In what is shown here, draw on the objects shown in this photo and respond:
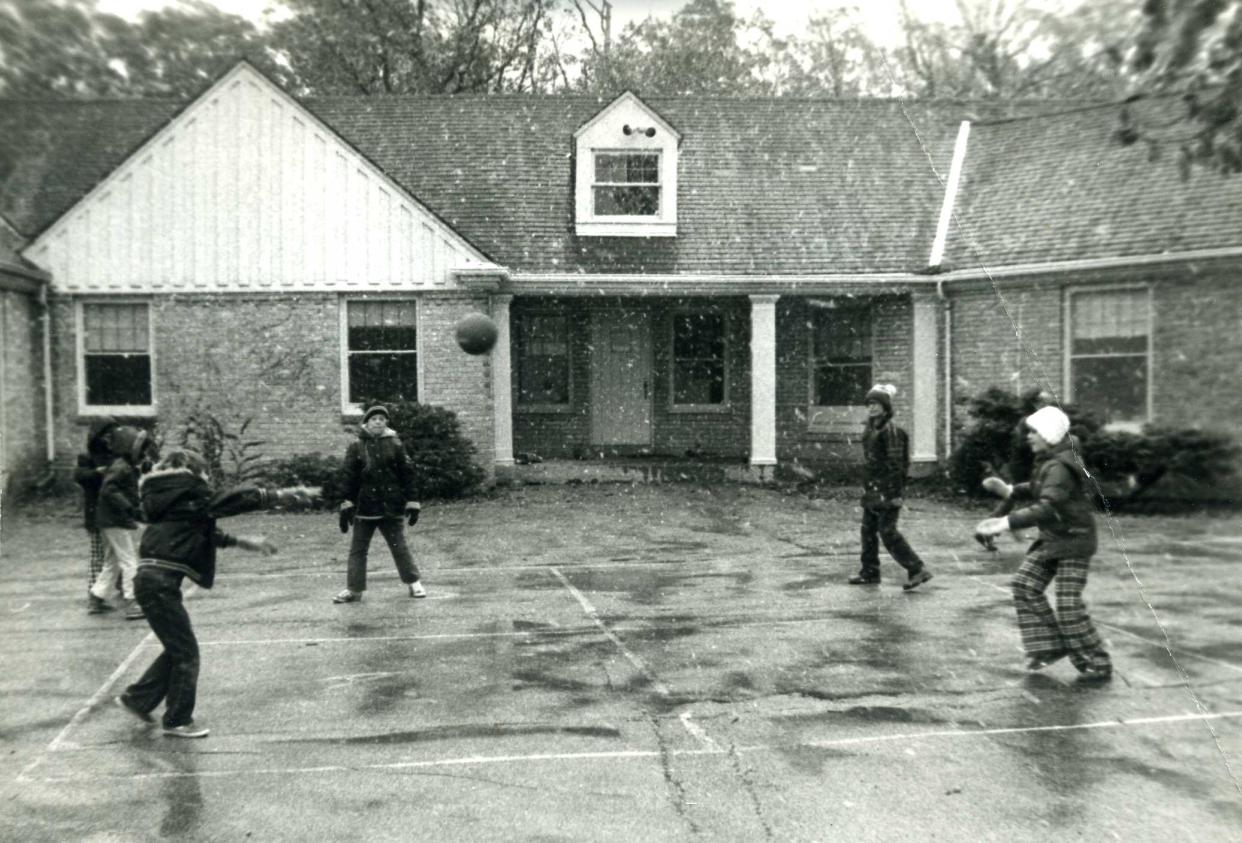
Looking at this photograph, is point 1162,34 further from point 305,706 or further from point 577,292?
point 577,292

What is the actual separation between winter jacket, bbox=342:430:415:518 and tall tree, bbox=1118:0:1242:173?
904 centimetres

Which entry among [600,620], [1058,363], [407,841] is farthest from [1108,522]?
[600,620]

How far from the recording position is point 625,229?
1791 cm

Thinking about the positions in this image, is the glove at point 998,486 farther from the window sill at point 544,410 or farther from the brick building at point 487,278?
the window sill at point 544,410

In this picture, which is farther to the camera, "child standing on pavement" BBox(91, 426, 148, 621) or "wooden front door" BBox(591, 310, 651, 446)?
"wooden front door" BBox(591, 310, 651, 446)

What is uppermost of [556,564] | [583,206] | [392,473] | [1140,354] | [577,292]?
[583,206]

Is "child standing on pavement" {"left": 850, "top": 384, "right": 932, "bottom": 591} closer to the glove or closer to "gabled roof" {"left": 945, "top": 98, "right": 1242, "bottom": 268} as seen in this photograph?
the glove

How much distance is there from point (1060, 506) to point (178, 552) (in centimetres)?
401

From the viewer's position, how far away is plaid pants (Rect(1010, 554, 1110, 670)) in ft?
18.4

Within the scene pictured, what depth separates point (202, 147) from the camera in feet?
47.7

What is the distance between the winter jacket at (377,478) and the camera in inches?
368

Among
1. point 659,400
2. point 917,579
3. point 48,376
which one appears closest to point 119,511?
point 917,579

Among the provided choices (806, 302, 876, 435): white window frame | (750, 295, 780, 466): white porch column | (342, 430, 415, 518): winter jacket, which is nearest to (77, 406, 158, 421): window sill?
(342, 430, 415, 518): winter jacket

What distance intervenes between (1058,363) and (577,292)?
16618 millimetres
